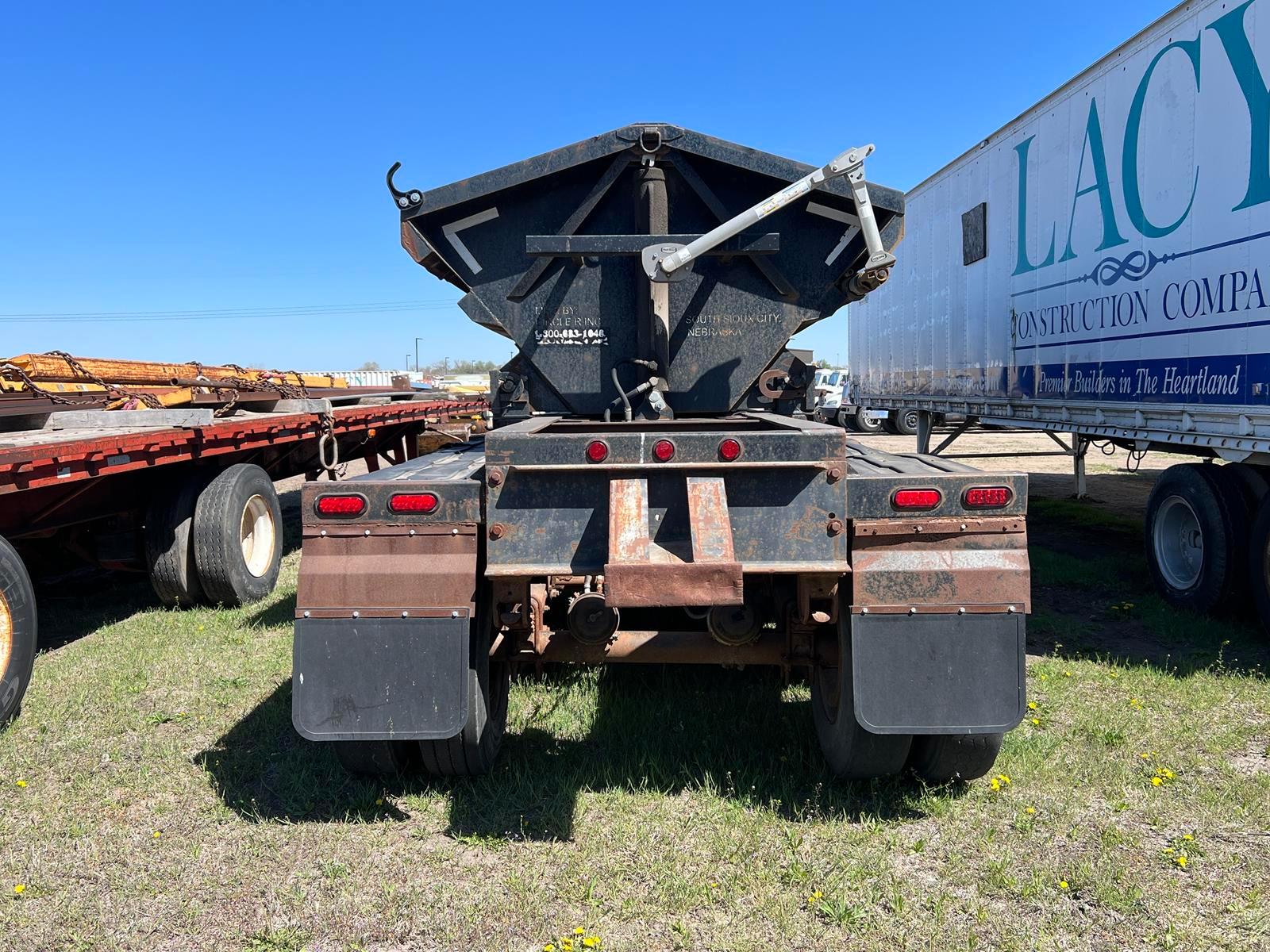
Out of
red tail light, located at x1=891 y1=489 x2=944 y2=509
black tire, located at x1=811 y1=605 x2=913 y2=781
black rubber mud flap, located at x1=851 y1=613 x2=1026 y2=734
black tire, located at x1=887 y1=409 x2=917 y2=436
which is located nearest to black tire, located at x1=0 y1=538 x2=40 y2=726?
black tire, located at x1=811 y1=605 x2=913 y2=781

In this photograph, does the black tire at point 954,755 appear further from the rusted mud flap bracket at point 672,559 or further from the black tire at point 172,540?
the black tire at point 172,540

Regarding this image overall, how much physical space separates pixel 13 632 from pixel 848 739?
406 cm

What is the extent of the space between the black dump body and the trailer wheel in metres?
1.97

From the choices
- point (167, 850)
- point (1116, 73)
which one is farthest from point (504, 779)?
point (1116, 73)

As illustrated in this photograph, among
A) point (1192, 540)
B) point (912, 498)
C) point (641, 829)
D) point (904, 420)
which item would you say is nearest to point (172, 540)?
point (641, 829)

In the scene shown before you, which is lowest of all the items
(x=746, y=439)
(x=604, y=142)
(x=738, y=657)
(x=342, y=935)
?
(x=342, y=935)

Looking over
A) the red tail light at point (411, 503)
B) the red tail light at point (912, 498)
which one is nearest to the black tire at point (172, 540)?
the red tail light at point (411, 503)

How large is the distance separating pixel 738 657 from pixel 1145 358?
4.49 meters

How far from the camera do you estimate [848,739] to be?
3453 millimetres

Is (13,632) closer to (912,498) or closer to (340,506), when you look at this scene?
(340,506)

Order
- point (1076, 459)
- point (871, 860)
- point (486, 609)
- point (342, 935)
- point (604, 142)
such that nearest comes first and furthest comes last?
point (342, 935)
point (871, 860)
point (486, 609)
point (604, 142)
point (1076, 459)

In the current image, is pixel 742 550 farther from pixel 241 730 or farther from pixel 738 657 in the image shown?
pixel 241 730

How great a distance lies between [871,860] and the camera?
3.13m

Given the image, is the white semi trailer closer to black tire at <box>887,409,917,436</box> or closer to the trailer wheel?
the trailer wheel
